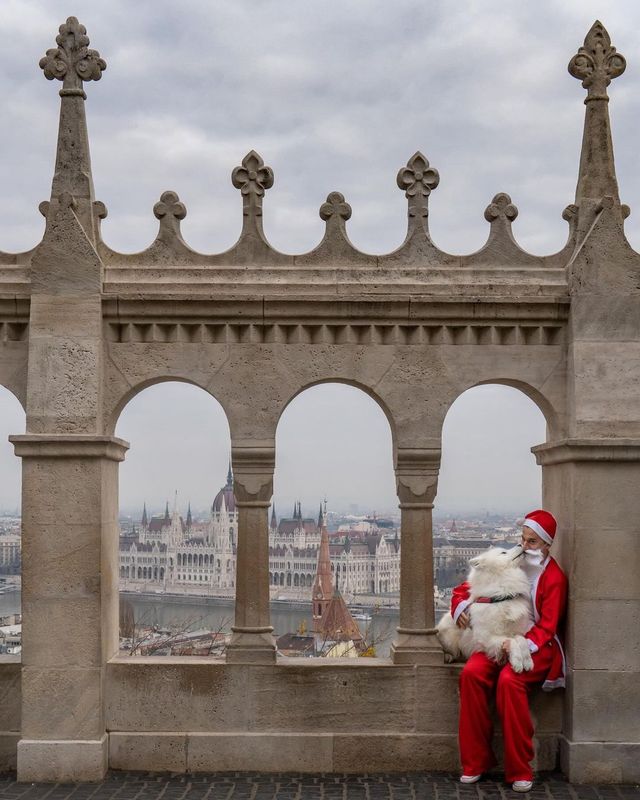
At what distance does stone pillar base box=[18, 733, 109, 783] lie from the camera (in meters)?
7.30

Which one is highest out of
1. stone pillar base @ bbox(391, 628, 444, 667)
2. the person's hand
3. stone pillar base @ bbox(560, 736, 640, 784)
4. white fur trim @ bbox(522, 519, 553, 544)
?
white fur trim @ bbox(522, 519, 553, 544)

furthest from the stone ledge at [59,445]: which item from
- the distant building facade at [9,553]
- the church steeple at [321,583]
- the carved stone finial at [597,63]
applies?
the carved stone finial at [597,63]

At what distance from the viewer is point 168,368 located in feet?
24.8

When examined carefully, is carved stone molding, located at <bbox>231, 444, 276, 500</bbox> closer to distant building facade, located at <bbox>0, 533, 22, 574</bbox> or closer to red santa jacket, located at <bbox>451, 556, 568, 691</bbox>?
red santa jacket, located at <bbox>451, 556, 568, 691</bbox>

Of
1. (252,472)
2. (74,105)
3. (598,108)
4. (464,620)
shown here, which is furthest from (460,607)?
(74,105)

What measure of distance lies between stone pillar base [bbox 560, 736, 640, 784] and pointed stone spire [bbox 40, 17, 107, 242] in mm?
4864

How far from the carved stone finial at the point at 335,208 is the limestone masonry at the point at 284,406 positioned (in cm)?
2

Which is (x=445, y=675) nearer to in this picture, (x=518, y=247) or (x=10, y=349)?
(x=518, y=247)

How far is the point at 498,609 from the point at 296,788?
1.78 metres

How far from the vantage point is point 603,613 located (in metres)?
7.33

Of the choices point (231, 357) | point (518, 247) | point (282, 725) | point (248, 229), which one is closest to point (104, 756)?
point (282, 725)

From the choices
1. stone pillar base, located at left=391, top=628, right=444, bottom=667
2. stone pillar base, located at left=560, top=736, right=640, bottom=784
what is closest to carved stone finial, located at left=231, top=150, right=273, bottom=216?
stone pillar base, located at left=391, top=628, right=444, bottom=667

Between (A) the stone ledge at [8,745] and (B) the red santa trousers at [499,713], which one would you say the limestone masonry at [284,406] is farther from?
(B) the red santa trousers at [499,713]

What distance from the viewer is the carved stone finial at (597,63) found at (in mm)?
7609
